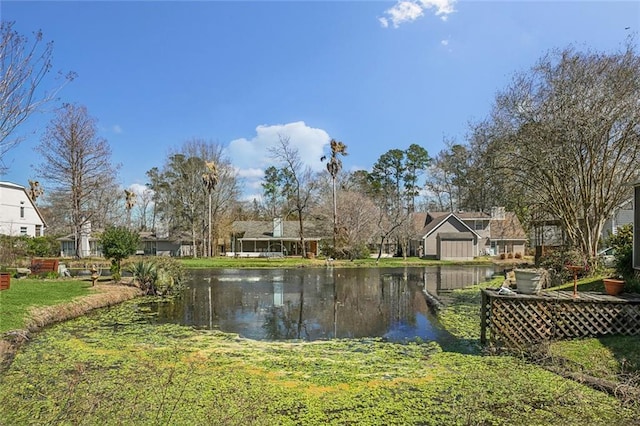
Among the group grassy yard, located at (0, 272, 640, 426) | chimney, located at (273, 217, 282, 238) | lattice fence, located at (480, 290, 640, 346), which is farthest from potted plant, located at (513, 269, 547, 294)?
chimney, located at (273, 217, 282, 238)

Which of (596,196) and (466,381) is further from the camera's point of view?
(596,196)

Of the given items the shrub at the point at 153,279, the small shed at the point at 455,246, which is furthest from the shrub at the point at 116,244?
the small shed at the point at 455,246

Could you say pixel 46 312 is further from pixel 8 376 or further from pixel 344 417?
pixel 344 417

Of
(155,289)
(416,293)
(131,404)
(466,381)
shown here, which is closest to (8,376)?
(131,404)

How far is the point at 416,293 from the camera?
17.0m

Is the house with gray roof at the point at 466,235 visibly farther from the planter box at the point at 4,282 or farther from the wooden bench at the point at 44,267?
the planter box at the point at 4,282

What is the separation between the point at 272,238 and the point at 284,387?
40.2m

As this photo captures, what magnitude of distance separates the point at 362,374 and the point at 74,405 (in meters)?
3.94

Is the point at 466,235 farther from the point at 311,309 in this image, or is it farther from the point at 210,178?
the point at 311,309

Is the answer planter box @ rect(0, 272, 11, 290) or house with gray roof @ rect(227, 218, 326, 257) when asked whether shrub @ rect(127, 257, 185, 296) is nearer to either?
planter box @ rect(0, 272, 11, 290)

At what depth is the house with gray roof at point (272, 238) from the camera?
4525 centimetres

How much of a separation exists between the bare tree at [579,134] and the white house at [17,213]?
3490cm

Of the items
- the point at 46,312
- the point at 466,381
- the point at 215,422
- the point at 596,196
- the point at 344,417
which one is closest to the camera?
the point at 215,422

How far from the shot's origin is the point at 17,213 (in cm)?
3306
